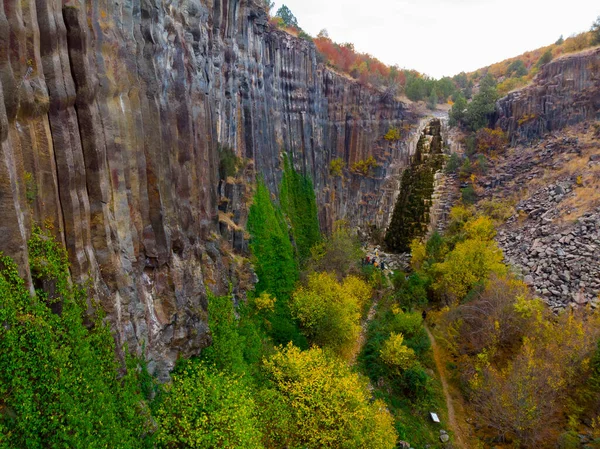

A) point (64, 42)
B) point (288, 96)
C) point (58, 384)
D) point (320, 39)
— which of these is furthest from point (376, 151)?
point (58, 384)

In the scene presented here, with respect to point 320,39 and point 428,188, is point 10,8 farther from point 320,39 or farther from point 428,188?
point 320,39

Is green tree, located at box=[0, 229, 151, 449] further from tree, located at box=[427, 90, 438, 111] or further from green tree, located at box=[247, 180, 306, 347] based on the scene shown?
tree, located at box=[427, 90, 438, 111]

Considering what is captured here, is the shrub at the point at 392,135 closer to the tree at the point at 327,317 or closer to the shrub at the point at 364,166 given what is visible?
the shrub at the point at 364,166

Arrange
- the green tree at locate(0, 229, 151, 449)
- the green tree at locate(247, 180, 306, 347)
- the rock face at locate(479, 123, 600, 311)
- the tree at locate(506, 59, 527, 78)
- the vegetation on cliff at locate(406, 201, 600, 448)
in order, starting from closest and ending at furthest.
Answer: the green tree at locate(0, 229, 151, 449) < the vegetation on cliff at locate(406, 201, 600, 448) < the green tree at locate(247, 180, 306, 347) < the rock face at locate(479, 123, 600, 311) < the tree at locate(506, 59, 527, 78)

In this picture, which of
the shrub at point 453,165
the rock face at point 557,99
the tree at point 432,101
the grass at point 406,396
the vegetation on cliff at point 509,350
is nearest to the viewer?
the vegetation on cliff at point 509,350

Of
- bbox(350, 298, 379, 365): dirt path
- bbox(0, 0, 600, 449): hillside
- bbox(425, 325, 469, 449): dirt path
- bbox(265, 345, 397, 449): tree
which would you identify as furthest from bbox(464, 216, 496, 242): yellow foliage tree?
bbox(265, 345, 397, 449): tree

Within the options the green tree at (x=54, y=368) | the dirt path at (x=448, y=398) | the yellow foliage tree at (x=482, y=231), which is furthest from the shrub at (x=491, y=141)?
the green tree at (x=54, y=368)
